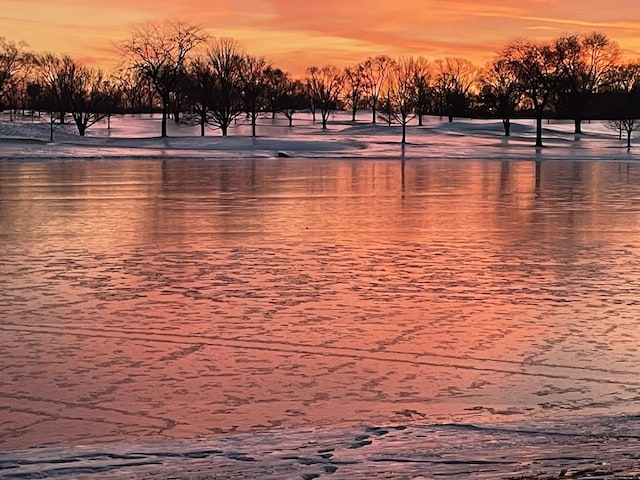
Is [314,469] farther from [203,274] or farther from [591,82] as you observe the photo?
[591,82]

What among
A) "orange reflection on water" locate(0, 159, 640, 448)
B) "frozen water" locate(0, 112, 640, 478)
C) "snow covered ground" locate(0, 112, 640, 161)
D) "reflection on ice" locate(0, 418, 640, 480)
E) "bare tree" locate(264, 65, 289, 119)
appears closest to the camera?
"reflection on ice" locate(0, 418, 640, 480)

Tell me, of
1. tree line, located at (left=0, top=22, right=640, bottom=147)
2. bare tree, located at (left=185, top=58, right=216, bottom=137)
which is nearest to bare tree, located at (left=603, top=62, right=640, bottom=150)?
tree line, located at (left=0, top=22, right=640, bottom=147)

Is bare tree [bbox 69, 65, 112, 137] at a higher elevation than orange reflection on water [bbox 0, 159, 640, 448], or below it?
higher

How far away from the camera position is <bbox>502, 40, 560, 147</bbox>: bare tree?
77.3m

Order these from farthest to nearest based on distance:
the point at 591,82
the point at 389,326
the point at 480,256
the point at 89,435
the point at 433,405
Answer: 1. the point at 591,82
2. the point at 480,256
3. the point at 389,326
4. the point at 433,405
5. the point at 89,435

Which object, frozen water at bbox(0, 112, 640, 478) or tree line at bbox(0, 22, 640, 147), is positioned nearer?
frozen water at bbox(0, 112, 640, 478)

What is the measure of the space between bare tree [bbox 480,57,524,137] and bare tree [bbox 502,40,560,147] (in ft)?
2.57

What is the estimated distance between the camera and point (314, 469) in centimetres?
427

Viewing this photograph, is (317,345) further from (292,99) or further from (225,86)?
(292,99)

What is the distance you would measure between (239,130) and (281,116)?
1405 inches

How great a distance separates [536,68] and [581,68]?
19093 mm

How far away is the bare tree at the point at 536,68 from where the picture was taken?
254 ft

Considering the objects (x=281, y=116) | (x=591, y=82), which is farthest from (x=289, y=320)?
(x=281, y=116)

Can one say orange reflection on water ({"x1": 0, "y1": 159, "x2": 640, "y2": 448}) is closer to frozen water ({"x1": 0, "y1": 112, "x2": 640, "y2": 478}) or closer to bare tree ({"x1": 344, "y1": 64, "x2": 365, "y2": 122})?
frozen water ({"x1": 0, "y1": 112, "x2": 640, "y2": 478})
